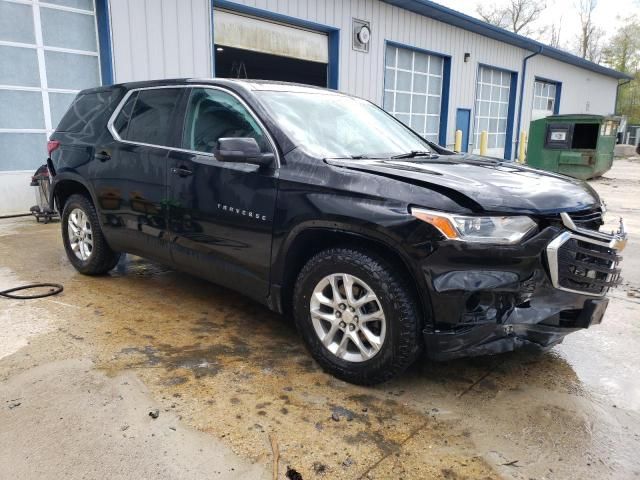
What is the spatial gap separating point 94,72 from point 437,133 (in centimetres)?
1090

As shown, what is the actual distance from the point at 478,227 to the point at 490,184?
33cm

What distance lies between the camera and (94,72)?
8.41m

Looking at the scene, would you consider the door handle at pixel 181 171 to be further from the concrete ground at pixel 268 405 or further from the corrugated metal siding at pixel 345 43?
the corrugated metal siding at pixel 345 43

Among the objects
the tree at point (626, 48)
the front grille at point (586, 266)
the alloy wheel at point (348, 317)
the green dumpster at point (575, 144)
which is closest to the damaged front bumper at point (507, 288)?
the front grille at point (586, 266)

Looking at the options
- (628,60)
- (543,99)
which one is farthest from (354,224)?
(628,60)

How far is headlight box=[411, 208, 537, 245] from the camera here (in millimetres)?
2494

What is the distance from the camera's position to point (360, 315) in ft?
9.22

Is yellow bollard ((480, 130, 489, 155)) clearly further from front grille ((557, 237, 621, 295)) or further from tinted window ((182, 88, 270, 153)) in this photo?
front grille ((557, 237, 621, 295))

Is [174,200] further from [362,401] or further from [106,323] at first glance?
[362,401]

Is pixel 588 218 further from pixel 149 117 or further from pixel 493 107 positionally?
pixel 493 107

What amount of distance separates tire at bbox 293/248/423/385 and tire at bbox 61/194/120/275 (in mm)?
2424

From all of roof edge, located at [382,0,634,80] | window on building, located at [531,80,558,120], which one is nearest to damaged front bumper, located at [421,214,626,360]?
roof edge, located at [382,0,634,80]

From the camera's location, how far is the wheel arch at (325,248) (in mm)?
2629

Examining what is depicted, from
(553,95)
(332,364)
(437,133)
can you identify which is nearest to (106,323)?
(332,364)
